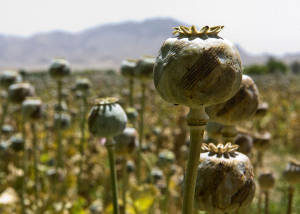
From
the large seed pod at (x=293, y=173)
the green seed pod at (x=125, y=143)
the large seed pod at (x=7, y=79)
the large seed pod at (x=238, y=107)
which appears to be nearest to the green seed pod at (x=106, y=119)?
the large seed pod at (x=238, y=107)

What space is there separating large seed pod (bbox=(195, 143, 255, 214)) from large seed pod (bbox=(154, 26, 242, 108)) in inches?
13.9

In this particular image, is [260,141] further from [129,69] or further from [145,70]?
[129,69]

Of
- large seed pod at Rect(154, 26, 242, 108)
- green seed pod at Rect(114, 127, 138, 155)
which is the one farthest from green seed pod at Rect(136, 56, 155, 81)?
large seed pod at Rect(154, 26, 242, 108)

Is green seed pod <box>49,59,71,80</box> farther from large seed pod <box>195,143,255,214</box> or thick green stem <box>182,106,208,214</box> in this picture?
thick green stem <box>182,106,208,214</box>

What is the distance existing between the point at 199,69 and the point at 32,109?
2.36 m

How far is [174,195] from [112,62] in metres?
147

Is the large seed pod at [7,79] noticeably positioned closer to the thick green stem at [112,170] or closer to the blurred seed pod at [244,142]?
the thick green stem at [112,170]

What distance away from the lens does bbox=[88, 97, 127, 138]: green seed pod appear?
1.53 metres

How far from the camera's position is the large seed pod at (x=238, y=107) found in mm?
1333

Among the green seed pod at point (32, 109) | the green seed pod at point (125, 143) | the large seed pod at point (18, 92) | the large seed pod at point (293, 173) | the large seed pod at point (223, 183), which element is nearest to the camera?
the large seed pod at point (223, 183)

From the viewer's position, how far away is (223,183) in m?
1.10

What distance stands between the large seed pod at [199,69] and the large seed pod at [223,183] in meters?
0.35

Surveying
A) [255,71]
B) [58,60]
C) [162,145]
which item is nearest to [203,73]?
[58,60]

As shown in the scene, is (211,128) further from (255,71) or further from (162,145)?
(255,71)
